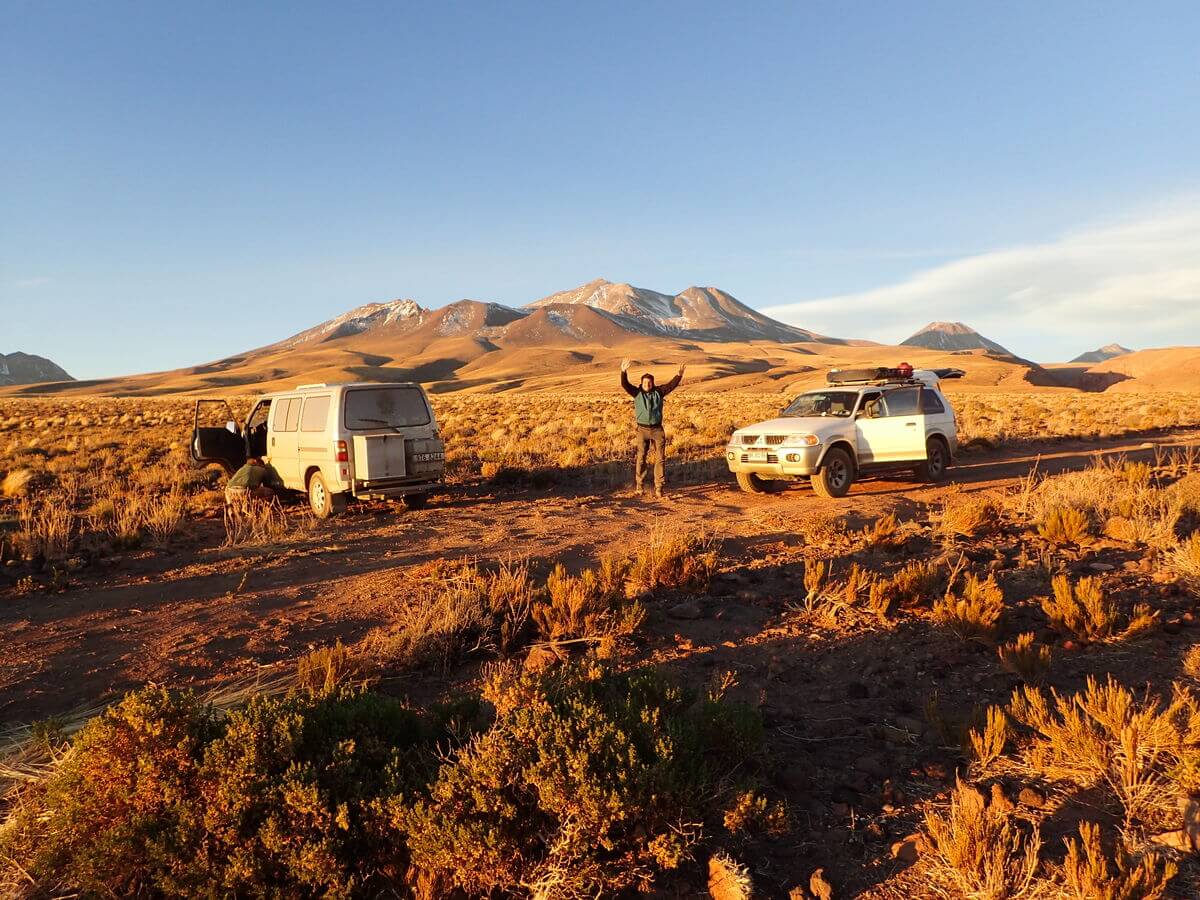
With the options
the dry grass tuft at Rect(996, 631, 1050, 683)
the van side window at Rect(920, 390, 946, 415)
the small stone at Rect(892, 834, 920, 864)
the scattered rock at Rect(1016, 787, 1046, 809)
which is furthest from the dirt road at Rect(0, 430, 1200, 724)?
the scattered rock at Rect(1016, 787, 1046, 809)

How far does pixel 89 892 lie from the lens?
261 centimetres

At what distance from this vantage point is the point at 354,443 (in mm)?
10297

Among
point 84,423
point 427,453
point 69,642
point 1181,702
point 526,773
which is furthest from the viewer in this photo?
point 84,423

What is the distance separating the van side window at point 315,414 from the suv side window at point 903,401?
9.16 m

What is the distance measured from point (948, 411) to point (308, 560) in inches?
437

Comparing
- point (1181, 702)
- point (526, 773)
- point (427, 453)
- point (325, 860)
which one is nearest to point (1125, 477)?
point (1181, 702)

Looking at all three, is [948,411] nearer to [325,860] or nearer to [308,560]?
[308,560]

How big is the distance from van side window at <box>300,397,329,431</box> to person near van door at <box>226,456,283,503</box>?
1.28 metres

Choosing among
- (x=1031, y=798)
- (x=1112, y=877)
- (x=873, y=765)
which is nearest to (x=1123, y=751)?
(x=1031, y=798)

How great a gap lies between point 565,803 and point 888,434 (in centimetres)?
1049

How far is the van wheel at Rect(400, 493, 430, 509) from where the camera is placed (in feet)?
38.3

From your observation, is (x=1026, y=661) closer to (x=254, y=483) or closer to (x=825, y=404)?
(x=825, y=404)

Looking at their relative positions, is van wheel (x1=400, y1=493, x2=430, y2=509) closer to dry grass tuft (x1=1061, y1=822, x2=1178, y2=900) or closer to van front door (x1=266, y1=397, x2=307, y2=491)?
van front door (x1=266, y1=397, x2=307, y2=491)

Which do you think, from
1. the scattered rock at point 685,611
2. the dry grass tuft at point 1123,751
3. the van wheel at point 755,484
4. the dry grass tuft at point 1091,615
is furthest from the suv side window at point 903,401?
the dry grass tuft at point 1123,751
